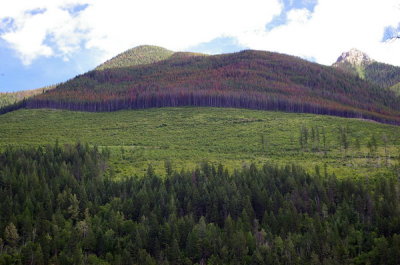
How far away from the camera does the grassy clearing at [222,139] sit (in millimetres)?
134125

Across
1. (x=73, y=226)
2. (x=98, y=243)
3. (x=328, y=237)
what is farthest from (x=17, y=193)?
(x=328, y=237)

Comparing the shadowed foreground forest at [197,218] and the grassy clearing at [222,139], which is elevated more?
the grassy clearing at [222,139]

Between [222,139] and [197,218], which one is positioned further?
[222,139]

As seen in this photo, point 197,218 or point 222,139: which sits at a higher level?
point 222,139

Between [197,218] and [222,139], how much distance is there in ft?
238

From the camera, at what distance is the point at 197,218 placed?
96.4 metres

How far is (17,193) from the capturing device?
327ft

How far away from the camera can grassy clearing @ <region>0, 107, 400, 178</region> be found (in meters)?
Result: 134

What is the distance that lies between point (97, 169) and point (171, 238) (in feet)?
152

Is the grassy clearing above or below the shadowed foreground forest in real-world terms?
above

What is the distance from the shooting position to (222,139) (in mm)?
166250

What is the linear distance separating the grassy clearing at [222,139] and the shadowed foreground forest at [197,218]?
2184 cm

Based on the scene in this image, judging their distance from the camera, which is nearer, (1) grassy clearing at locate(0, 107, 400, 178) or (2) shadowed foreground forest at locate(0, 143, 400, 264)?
(2) shadowed foreground forest at locate(0, 143, 400, 264)

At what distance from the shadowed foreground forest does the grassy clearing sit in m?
21.8
